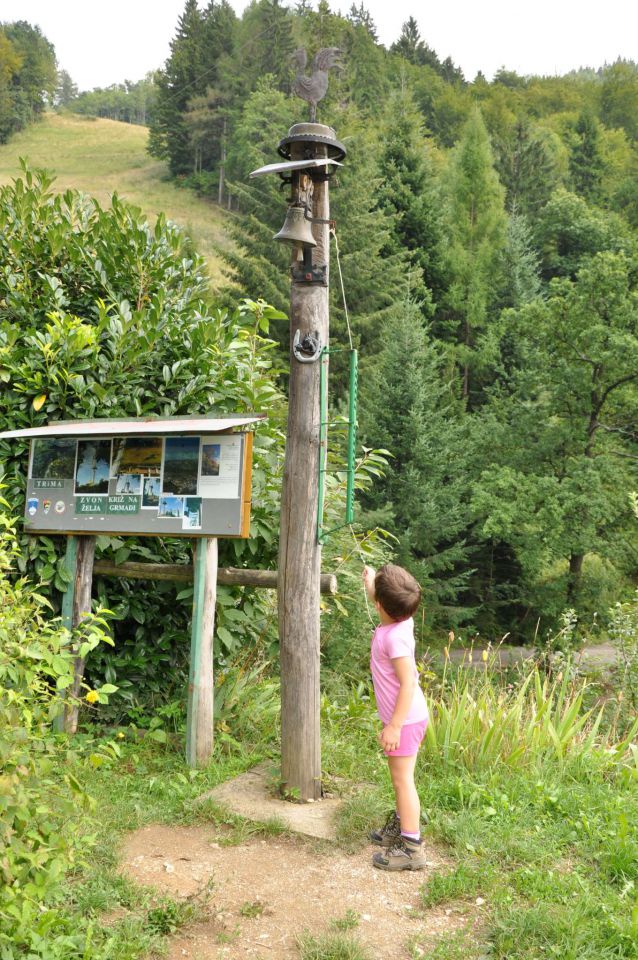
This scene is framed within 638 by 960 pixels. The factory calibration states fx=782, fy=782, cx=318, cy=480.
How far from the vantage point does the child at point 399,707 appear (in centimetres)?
341

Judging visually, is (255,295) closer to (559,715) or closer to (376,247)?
(376,247)

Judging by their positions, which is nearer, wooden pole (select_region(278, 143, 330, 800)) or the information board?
wooden pole (select_region(278, 143, 330, 800))

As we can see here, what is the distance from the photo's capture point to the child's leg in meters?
3.49

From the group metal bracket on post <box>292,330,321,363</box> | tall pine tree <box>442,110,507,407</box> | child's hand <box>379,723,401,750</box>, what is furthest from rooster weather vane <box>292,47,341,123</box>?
tall pine tree <box>442,110,507,407</box>

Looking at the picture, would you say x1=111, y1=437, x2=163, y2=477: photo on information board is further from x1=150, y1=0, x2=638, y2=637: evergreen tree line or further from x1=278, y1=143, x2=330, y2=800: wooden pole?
x1=150, y1=0, x2=638, y2=637: evergreen tree line

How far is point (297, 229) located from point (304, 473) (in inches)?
52.4

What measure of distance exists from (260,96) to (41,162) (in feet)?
91.5

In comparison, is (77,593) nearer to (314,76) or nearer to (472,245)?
(314,76)

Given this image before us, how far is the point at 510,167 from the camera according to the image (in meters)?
38.9

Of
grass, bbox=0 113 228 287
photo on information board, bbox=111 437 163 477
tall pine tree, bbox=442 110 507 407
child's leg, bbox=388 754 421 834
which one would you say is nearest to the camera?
child's leg, bbox=388 754 421 834

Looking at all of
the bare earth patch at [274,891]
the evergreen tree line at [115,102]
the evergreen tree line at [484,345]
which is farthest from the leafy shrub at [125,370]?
the evergreen tree line at [115,102]

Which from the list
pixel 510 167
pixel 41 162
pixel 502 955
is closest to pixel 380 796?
pixel 502 955

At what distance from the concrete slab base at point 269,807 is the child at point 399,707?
0.41 metres

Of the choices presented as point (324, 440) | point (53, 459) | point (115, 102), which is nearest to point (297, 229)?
point (324, 440)
